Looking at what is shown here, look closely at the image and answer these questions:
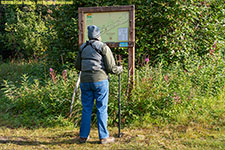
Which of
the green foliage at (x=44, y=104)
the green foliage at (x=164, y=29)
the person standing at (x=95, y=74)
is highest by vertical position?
the green foliage at (x=164, y=29)

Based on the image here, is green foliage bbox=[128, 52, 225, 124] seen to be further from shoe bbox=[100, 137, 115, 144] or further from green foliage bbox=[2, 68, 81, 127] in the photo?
green foliage bbox=[2, 68, 81, 127]

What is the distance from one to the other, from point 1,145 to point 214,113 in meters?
4.39

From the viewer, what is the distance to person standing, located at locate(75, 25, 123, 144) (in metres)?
4.34

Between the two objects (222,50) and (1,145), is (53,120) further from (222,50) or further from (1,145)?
(222,50)

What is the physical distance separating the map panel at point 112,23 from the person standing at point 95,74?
3.91ft

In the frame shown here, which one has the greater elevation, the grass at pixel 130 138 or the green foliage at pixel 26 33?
the green foliage at pixel 26 33

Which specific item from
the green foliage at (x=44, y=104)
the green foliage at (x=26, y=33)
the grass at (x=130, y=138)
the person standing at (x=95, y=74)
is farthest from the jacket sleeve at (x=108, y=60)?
the green foliage at (x=26, y=33)

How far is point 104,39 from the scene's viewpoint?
5664mm

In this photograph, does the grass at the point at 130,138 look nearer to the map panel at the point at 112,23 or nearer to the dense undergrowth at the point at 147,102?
the dense undergrowth at the point at 147,102

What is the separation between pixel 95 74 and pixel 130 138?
142 centimetres

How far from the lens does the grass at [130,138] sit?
14.6ft

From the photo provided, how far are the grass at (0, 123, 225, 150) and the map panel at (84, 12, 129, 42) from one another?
1.95m

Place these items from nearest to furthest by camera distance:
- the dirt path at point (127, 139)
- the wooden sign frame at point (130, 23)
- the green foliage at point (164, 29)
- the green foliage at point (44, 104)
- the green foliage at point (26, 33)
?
the dirt path at point (127, 139) < the wooden sign frame at point (130, 23) < the green foliage at point (44, 104) < the green foliage at point (164, 29) < the green foliage at point (26, 33)

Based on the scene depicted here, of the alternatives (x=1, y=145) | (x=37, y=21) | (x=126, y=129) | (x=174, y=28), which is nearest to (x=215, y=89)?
(x=174, y=28)
